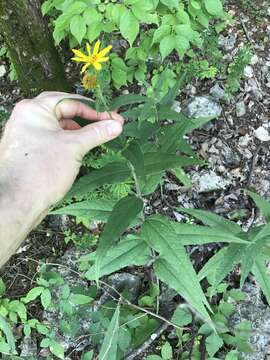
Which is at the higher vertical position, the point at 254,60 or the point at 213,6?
the point at 213,6

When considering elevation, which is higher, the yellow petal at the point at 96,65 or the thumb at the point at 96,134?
the yellow petal at the point at 96,65

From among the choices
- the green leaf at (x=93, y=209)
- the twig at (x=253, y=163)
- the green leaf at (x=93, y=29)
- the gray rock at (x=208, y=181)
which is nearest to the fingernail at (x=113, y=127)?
the green leaf at (x=93, y=209)

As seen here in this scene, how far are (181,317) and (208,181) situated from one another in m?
0.98

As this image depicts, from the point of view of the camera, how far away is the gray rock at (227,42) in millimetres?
3670

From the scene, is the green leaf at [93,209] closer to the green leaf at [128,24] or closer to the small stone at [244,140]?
the green leaf at [128,24]

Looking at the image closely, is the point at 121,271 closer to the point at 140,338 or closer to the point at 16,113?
the point at 140,338

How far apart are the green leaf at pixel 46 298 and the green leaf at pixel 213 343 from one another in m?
0.84

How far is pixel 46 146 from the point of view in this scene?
191cm

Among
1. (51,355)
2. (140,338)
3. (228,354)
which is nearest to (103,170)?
(140,338)

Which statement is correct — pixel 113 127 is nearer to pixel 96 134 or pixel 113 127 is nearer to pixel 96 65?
pixel 96 134

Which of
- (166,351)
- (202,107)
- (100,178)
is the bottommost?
(166,351)

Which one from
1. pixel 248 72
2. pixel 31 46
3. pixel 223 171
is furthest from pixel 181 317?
pixel 248 72

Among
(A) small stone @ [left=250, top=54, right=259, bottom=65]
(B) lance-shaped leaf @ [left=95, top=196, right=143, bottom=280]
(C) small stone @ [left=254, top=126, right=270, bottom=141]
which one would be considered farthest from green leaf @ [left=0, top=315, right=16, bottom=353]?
(A) small stone @ [left=250, top=54, right=259, bottom=65]

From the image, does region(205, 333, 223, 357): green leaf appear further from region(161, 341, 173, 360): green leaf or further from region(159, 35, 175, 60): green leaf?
region(159, 35, 175, 60): green leaf
